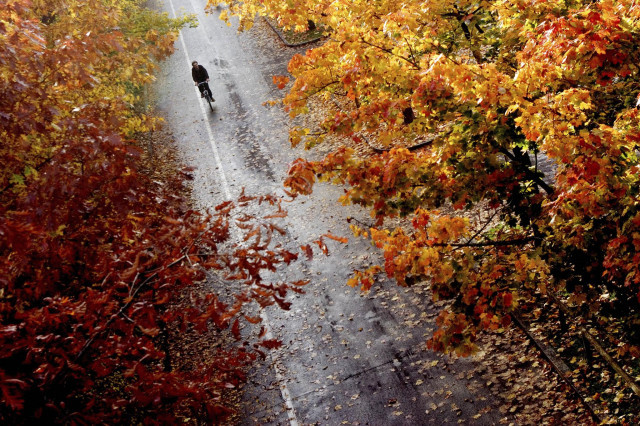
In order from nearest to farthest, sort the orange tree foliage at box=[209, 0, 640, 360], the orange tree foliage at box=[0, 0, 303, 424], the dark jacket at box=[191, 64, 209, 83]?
the orange tree foliage at box=[0, 0, 303, 424] < the orange tree foliage at box=[209, 0, 640, 360] < the dark jacket at box=[191, 64, 209, 83]

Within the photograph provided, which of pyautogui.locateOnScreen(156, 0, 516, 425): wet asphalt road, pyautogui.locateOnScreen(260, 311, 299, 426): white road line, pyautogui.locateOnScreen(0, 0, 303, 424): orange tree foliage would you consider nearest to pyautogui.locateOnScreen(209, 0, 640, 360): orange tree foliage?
pyautogui.locateOnScreen(0, 0, 303, 424): orange tree foliage

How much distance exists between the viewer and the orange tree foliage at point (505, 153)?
211 inches

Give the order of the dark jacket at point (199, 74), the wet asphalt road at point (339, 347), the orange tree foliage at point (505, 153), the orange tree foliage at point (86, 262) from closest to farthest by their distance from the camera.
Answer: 1. the orange tree foliage at point (86, 262)
2. the orange tree foliage at point (505, 153)
3. the wet asphalt road at point (339, 347)
4. the dark jacket at point (199, 74)

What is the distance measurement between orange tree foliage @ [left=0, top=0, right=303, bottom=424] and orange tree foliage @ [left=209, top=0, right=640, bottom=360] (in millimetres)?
1412

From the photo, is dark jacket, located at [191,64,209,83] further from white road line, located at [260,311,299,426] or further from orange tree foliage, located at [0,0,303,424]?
orange tree foliage, located at [0,0,303,424]

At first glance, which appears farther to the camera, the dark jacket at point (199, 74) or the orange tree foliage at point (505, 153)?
the dark jacket at point (199, 74)

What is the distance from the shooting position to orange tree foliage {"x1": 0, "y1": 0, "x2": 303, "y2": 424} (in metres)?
4.88

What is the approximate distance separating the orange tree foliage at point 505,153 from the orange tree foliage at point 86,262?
141 cm

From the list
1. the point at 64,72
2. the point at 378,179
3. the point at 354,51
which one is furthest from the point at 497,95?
the point at 64,72

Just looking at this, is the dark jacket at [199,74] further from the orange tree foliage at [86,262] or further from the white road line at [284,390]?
the orange tree foliage at [86,262]

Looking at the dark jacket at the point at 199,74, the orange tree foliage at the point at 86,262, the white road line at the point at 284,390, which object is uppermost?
the orange tree foliage at the point at 86,262

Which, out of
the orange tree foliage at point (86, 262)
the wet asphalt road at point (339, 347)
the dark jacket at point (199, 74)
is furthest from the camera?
the dark jacket at point (199, 74)

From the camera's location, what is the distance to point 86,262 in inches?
247

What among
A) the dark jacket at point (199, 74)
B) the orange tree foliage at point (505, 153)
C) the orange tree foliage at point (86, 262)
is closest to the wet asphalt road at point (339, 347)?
the orange tree foliage at point (86, 262)
